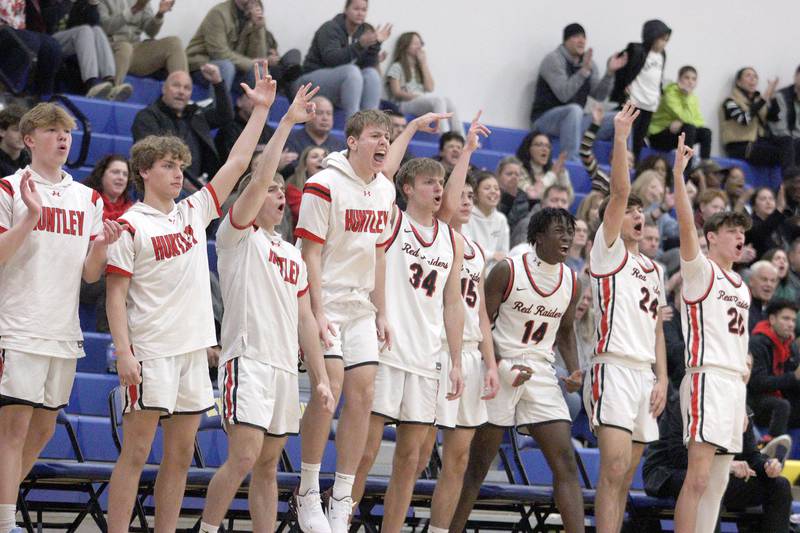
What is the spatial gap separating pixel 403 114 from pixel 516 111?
2.39 meters

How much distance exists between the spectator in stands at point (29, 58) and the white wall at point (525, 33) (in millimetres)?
2087

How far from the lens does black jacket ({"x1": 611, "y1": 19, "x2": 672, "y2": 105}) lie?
1434 cm

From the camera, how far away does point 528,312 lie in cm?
758

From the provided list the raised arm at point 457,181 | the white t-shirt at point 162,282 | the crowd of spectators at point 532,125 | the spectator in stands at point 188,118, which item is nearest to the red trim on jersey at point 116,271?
the white t-shirt at point 162,282

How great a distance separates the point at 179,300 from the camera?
6027mm

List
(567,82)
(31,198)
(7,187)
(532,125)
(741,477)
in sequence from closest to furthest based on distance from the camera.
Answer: (31,198), (7,187), (741,477), (567,82), (532,125)

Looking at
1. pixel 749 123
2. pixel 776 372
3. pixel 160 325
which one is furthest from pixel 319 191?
pixel 749 123

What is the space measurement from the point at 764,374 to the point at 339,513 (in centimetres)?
490

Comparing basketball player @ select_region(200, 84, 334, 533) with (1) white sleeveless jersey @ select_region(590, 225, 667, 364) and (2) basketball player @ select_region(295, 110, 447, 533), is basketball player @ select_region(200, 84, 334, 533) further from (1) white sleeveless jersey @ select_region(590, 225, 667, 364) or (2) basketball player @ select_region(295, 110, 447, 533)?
(1) white sleeveless jersey @ select_region(590, 225, 667, 364)

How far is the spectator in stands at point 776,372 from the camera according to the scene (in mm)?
10102

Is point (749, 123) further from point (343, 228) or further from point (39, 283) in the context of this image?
point (39, 283)

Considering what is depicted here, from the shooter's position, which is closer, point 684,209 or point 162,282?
point 162,282

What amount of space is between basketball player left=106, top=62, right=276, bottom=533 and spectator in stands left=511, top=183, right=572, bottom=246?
4740 millimetres

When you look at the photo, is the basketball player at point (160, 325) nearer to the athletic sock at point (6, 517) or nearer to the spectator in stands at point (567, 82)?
the athletic sock at point (6, 517)
